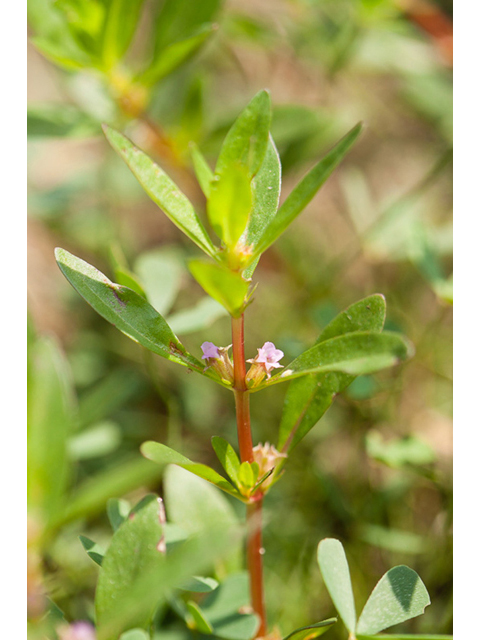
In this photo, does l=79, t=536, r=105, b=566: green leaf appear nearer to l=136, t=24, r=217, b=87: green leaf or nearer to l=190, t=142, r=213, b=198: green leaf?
l=190, t=142, r=213, b=198: green leaf

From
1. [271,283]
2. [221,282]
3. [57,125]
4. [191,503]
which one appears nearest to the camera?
[221,282]

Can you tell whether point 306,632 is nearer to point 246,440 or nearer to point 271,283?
point 246,440

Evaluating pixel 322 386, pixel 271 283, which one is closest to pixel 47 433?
pixel 322 386

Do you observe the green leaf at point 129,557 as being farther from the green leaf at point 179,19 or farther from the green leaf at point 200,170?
the green leaf at point 179,19

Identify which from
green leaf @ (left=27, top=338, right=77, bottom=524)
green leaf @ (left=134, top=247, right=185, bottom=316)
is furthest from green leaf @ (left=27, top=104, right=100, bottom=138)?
green leaf @ (left=27, top=338, right=77, bottom=524)

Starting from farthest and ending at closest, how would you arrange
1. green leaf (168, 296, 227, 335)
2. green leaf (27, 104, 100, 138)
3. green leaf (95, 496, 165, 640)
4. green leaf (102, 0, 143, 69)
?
green leaf (27, 104, 100, 138), green leaf (102, 0, 143, 69), green leaf (168, 296, 227, 335), green leaf (95, 496, 165, 640)
